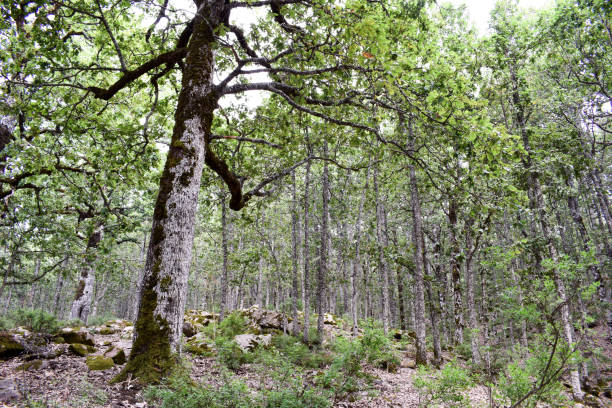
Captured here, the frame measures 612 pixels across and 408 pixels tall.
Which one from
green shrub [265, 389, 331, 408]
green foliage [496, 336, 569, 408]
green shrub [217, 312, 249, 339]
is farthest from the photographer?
green shrub [217, 312, 249, 339]

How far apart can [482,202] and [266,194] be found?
4.28 m

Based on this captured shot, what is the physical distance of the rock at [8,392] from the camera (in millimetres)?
3439

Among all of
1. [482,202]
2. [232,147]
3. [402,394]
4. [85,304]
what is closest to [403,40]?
[482,202]

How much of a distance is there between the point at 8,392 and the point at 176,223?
260 cm

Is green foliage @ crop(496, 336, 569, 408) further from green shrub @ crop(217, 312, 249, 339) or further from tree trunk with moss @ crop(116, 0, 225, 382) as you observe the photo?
green shrub @ crop(217, 312, 249, 339)

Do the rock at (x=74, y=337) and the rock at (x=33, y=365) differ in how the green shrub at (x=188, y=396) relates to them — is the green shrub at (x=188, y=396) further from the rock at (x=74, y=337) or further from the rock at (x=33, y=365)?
the rock at (x=74, y=337)

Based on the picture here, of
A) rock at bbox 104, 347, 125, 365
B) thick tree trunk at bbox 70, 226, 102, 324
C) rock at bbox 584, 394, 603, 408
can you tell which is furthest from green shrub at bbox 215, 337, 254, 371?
rock at bbox 584, 394, 603, 408

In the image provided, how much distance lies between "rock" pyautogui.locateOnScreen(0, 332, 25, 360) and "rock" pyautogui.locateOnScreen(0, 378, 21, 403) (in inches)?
145

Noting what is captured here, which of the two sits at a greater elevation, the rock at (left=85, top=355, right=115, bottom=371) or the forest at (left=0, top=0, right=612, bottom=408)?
the forest at (left=0, top=0, right=612, bottom=408)

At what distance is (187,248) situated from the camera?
458 centimetres

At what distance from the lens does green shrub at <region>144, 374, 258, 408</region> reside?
3.18 m

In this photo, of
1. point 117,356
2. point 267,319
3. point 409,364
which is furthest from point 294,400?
point 267,319

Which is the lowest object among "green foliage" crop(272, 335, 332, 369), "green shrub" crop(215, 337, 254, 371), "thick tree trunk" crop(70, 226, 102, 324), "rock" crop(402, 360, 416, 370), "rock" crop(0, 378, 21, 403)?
"rock" crop(402, 360, 416, 370)

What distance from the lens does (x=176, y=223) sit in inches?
178
